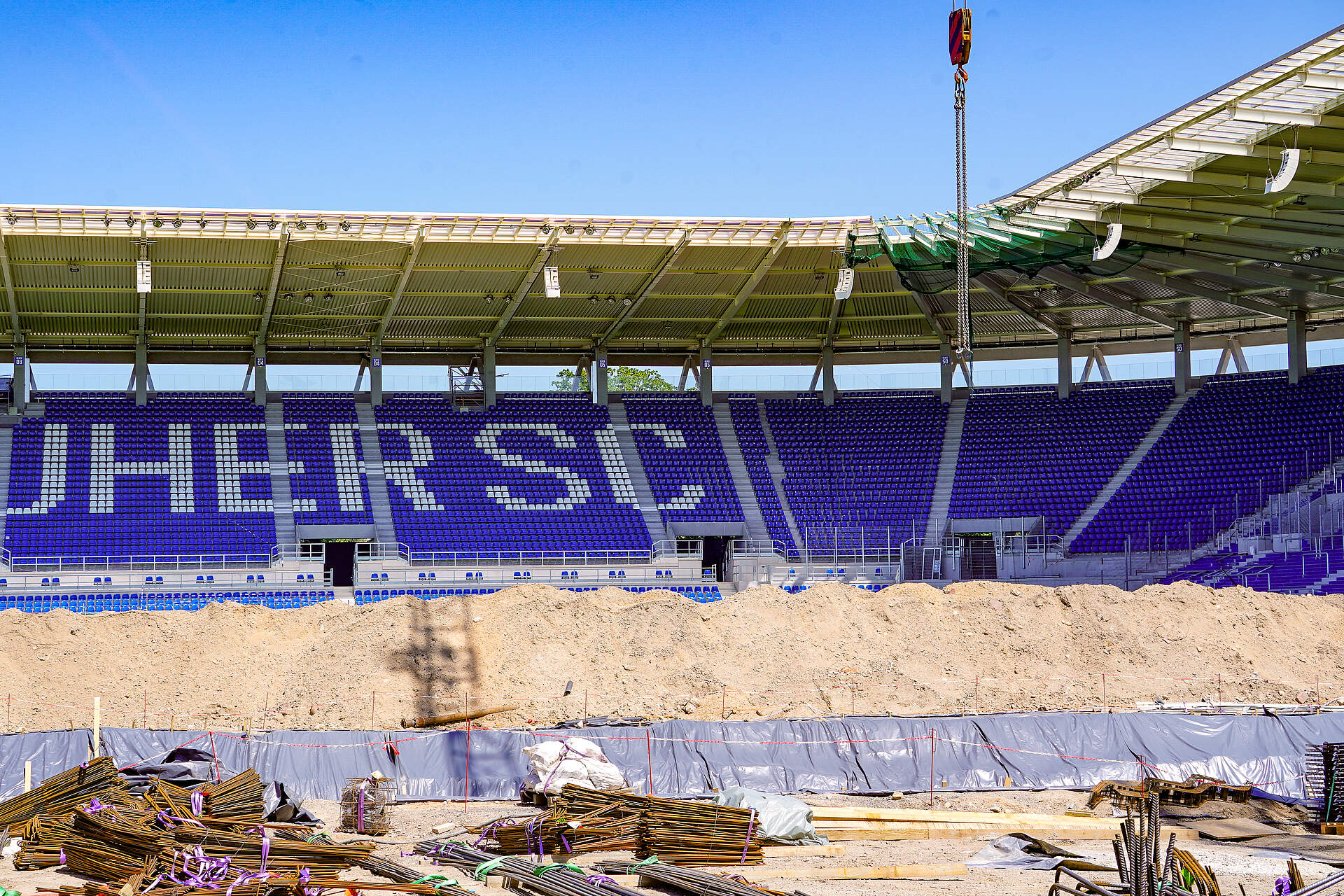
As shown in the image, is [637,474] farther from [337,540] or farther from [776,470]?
[337,540]

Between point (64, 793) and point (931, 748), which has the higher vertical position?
point (64, 793)

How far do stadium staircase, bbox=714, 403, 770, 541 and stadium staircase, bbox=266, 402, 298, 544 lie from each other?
13.8 meters

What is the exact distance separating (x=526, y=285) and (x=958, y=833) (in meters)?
23.8

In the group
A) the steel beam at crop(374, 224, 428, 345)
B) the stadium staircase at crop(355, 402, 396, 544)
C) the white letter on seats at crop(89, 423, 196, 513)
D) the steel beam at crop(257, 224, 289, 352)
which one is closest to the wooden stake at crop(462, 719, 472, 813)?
the steel beam at crop(374, 224, 428, 345)

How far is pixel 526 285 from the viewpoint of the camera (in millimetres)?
37562

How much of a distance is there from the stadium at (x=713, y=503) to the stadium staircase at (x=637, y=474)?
135 millimetres

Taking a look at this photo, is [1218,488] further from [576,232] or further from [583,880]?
[583,880]

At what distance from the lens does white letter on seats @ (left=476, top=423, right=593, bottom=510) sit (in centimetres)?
4041

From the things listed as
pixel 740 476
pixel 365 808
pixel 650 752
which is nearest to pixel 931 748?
pixel 650 752

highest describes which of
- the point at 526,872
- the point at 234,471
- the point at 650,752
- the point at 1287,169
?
the point at 1287,169

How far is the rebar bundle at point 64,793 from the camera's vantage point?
1622 cm

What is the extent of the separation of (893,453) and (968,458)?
245 centimetres

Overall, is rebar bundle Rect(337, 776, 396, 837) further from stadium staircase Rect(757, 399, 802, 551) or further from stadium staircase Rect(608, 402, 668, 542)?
stadium staircase Rect(757, 399, 802, 551)

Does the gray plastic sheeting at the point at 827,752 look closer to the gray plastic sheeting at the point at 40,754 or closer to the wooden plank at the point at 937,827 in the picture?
the gray plastic sheeting at the point at 40,754
